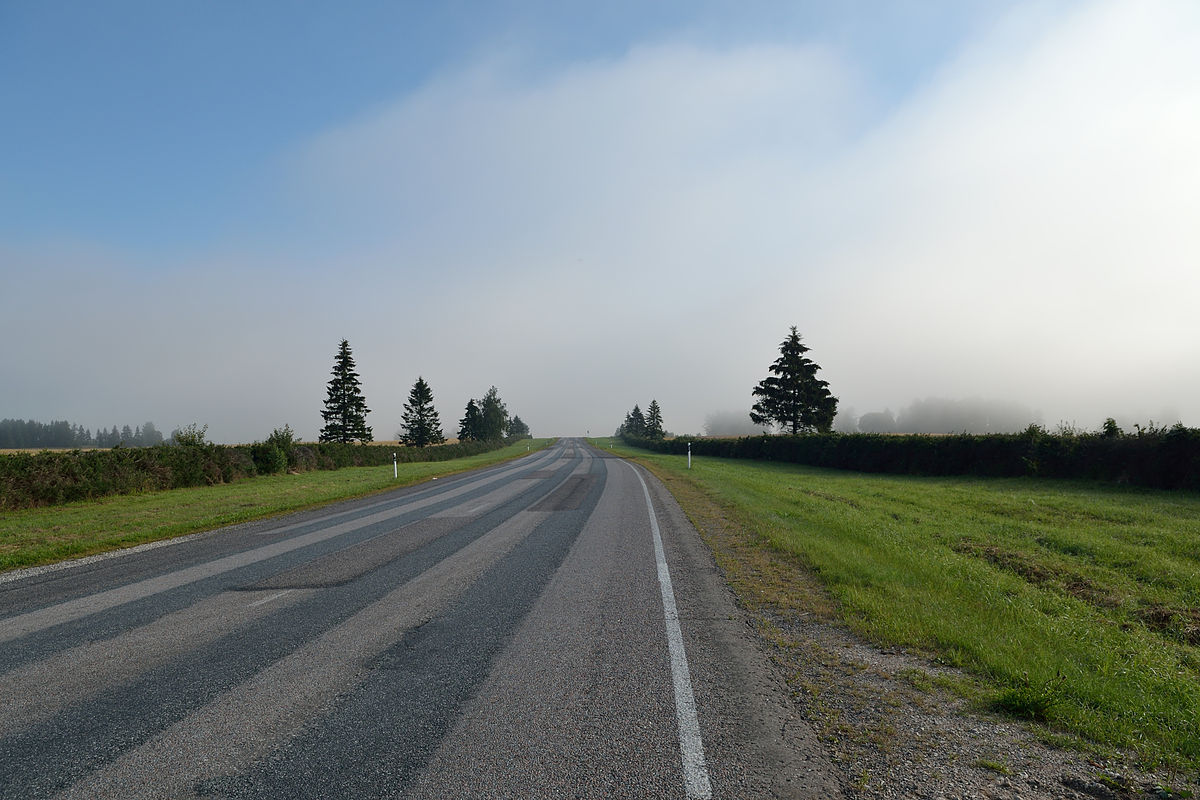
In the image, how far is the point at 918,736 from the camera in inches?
140

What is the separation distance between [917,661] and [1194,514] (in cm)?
1289

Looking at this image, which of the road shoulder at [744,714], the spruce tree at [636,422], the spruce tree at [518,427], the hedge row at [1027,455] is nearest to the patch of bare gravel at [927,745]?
the road shoulder at [744,714]

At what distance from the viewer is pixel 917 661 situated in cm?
481

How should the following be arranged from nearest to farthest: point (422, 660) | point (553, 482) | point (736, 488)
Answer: point (422, 660) < point (736, 488) < point (553, 482)

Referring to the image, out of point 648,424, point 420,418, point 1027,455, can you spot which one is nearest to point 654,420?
point 648,424

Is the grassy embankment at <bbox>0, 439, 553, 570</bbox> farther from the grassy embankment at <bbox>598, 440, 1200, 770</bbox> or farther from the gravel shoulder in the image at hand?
the gravel shoulder

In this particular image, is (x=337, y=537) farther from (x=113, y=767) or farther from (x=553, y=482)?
(x=553, y=482)

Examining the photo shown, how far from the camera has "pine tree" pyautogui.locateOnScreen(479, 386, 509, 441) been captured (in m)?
105

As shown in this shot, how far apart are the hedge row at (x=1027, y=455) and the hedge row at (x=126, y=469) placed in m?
31.2

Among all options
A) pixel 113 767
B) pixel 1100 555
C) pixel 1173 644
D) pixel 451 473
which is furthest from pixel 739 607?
pixel 451 473

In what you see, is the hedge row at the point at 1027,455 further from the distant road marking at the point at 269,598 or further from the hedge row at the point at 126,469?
the hedge row at the point at 126,469

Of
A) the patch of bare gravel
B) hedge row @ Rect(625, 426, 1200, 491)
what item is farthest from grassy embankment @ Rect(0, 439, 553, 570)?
hedge row @ Rect(625, 426, 1200, 491)

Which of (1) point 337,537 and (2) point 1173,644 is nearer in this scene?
(2) point 1173,644

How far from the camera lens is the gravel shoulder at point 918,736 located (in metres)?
3.05
